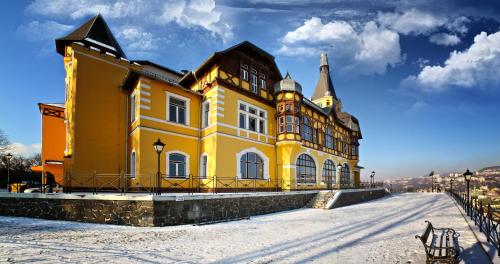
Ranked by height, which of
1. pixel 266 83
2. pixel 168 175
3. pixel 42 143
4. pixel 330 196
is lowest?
pixel 330 196

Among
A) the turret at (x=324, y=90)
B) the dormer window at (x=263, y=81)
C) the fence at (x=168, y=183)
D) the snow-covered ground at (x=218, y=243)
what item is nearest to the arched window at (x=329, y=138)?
the fence at (x=168, y=183)

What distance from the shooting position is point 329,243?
8.52 metres

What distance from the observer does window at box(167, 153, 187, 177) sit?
55.9 feet

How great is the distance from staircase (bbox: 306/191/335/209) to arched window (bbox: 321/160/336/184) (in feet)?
21.6

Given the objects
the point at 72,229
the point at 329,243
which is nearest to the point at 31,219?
the point at 72,229

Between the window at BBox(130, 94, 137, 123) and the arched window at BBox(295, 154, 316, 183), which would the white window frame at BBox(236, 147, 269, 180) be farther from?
the window at BBox(130, 94, 137, 123)

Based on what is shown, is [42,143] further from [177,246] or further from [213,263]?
[213,263]

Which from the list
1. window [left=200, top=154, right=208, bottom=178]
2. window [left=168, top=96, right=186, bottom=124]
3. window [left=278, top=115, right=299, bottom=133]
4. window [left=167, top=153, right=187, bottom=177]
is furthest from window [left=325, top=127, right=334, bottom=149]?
window [left=167, top=153, right=187, bottom=177]

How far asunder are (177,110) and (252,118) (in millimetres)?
5776

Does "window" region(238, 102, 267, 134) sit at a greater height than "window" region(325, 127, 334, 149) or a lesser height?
greater

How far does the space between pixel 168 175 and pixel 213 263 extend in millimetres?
11164

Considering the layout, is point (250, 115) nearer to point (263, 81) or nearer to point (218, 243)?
point (263, 81)

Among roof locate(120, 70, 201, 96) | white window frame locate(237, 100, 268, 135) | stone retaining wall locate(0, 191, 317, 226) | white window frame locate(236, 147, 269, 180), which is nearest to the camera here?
stone retaining wall locate(0, 191, 317, 226)

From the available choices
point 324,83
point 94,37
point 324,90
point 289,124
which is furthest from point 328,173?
point 324,83
